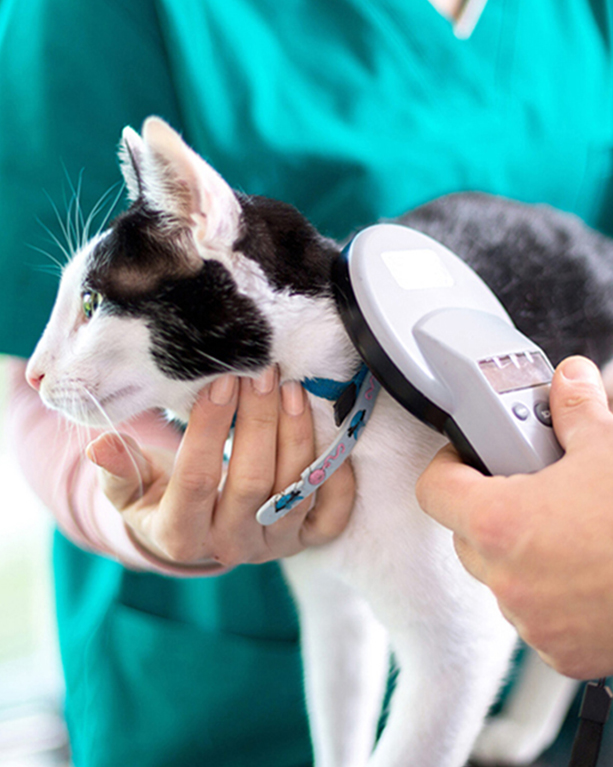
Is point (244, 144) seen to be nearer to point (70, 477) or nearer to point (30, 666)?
point (70, 477)

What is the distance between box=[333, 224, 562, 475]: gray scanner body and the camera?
1.14 feet

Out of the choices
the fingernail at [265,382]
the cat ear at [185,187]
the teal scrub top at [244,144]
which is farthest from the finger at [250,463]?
the teal scrub top at [244,144]

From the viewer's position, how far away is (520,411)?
35 centimetres

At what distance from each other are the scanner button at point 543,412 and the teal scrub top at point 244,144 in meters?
0.37

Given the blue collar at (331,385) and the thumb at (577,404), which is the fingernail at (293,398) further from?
the thumb at (577,404)

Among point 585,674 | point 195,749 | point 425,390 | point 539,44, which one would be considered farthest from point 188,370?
point 539,44

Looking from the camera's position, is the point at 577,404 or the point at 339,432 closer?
the point at 577,404

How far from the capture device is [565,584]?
303mm

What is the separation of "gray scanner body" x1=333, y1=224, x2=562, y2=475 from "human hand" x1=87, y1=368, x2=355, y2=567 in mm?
97

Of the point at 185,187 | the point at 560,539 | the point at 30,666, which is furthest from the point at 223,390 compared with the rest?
the point at 30,666

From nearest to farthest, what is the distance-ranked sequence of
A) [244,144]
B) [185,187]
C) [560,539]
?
1. [560,539]
2. [185,187]
3. [244,144]

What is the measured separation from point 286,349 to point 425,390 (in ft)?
0.41

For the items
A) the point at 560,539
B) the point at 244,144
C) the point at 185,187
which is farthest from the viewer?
the point at 244,144

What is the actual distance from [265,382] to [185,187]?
0.14 metres
